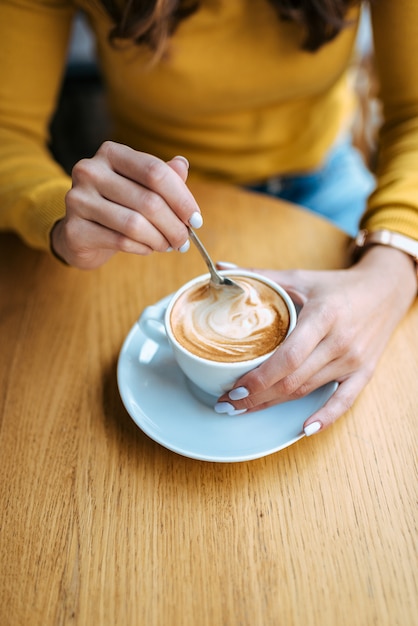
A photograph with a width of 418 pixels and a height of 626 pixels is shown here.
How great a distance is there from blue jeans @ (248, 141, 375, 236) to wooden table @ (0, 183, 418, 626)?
0.53 meters

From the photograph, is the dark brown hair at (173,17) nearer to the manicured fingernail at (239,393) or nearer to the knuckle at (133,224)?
the knuckle at (133,224)

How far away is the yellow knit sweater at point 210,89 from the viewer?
0.90m

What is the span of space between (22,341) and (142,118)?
2.06ft

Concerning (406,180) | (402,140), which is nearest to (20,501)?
→ (406,180)

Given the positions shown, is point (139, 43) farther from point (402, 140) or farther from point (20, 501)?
point (20, 501)

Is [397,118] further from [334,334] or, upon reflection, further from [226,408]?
[226,408]

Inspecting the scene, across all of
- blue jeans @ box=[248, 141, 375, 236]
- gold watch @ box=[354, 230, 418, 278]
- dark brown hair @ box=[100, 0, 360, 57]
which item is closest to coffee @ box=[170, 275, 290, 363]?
gold watch @ box=[354, 230, 418, 278]

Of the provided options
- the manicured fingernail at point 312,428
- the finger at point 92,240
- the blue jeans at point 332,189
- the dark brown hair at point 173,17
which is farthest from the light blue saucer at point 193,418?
the blue jeans at point 332,189

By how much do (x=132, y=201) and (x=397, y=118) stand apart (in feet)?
2.00

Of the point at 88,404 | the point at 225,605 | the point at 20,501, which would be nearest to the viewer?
the point at 225,605

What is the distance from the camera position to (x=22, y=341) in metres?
0.85

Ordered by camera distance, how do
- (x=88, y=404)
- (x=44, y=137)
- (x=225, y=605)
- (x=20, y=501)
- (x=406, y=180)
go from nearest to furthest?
(x=225, y=605) < (x=20, y=501) < (x=88, y=404) < (x=406, y=180) < (x=44, y=137)

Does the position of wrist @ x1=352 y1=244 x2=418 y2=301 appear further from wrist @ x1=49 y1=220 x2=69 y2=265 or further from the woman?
wrist @ x1=49 y1=220 x2=69 y2=265

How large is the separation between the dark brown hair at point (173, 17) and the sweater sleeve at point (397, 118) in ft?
0.26
